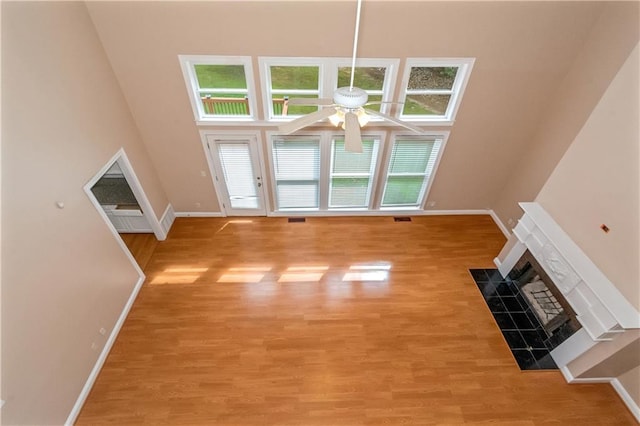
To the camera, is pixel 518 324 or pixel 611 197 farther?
pixel 518 324

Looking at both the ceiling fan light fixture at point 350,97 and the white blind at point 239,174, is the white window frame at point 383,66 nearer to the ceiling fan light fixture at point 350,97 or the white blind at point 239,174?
the white blind at point 239,174

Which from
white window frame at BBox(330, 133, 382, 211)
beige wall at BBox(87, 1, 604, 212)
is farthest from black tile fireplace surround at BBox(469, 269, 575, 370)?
beige wall at BBox(87, 1, 604, 212)

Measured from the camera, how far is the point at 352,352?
12.9 feet

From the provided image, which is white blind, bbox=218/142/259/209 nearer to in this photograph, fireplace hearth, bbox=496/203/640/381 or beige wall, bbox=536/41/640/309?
fireplace hearth, bbox=496/203/640/381

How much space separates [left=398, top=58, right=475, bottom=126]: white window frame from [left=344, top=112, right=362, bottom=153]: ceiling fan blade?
2673mm

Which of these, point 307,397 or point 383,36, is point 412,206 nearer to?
point 383,36

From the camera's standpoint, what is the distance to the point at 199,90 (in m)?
4.53

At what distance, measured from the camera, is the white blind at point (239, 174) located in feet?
16.9

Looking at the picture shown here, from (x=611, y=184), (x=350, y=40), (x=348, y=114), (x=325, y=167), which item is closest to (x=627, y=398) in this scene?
(x=611, y=184)

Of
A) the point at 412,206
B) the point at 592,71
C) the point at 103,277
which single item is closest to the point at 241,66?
the point at 103,277

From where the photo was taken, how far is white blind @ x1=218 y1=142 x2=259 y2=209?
5.14 meters

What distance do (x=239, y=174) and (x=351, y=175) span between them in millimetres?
2114

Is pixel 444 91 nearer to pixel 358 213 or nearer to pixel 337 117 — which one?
pixel 358 213

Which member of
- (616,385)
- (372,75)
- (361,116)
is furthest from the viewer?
(372,75)
